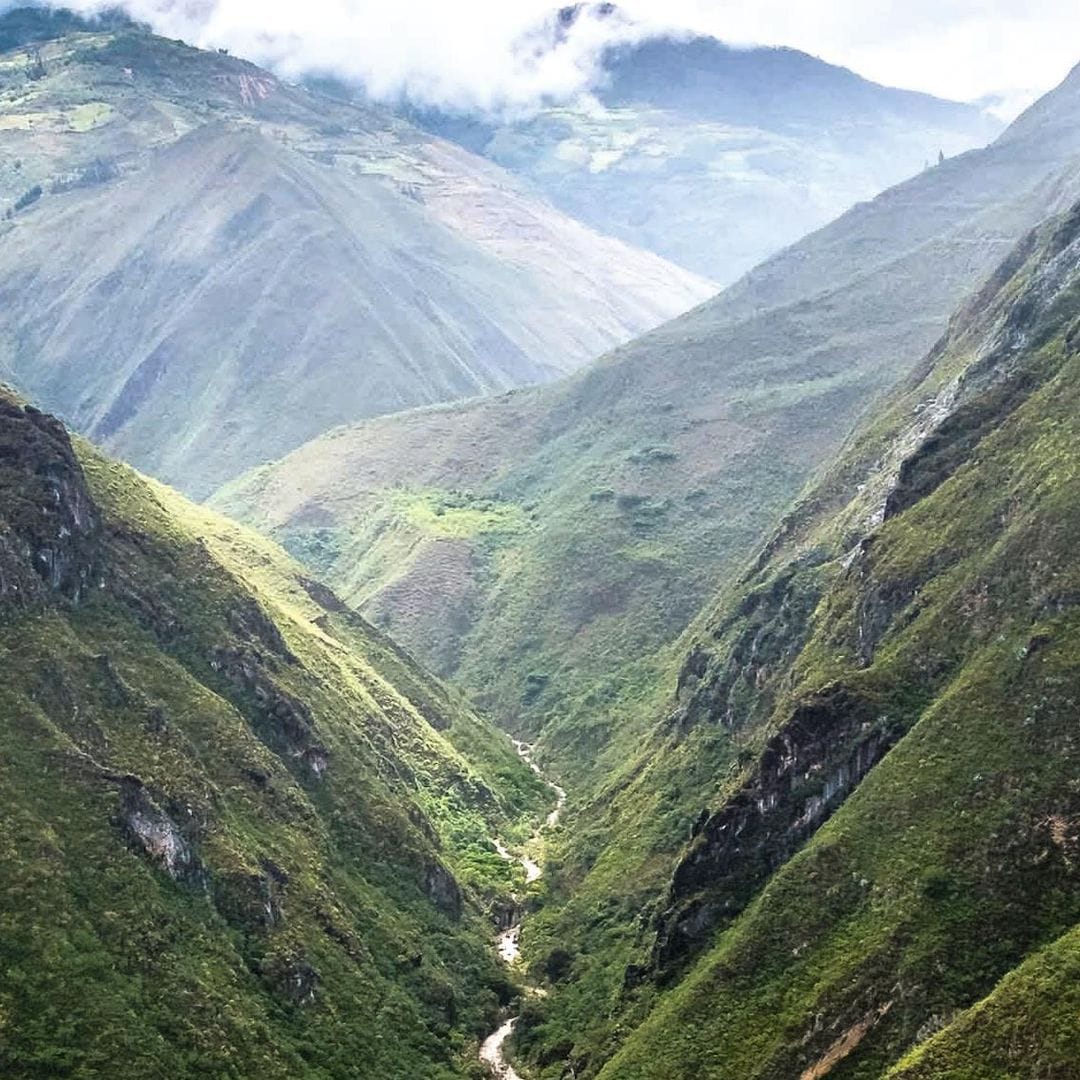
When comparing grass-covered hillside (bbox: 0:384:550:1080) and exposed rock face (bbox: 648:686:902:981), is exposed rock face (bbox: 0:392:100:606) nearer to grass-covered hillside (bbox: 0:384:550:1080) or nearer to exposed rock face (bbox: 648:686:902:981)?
grass-covered hillside (bbox: 0:384:550:1080)

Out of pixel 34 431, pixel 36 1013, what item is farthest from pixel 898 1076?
pixel 34 431

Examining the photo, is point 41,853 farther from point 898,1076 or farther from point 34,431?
point 898,1076

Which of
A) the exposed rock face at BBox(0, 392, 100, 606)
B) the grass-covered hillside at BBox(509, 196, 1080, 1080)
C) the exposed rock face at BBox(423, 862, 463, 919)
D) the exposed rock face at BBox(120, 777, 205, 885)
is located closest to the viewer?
the grass-covered hillside at BBox(509, 196, 1080, 1080)

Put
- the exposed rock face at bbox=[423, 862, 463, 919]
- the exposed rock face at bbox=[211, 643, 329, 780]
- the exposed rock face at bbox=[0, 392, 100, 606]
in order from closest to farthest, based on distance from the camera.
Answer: the exposed rock face at bbox=[0, 392, 100, 606]
the exposed rock face at bbox=[423, 862, 463, 919]
the exposed rock face at bbox=[211, 643, 329, 780]

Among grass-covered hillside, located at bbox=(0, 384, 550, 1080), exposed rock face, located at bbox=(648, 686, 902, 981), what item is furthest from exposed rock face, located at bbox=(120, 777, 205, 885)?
exposed rock face, located at bbox=(648, 686, 902, 981)

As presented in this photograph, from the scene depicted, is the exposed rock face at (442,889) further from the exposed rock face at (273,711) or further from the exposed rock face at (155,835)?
the exposed rock face at (155,835)

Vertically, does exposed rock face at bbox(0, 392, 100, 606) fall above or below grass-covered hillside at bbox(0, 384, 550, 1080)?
above

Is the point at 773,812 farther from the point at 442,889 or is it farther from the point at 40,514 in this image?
the point at 40,514
